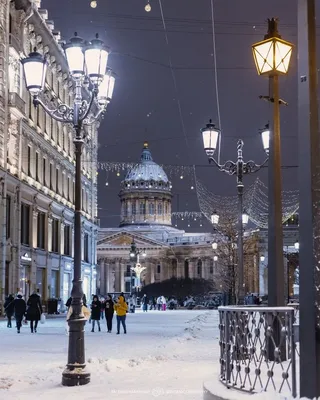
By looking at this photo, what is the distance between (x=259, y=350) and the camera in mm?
8031

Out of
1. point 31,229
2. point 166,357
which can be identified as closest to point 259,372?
point 166,357

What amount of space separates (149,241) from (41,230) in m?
92.7

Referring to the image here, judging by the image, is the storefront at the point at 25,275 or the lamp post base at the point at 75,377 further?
the storefront at the point at 25,275

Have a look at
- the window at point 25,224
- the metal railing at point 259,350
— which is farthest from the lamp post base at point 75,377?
the window at point 25,224

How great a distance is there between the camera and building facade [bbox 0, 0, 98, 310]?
41281 millimetres

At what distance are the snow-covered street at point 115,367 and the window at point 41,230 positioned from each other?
83.5 ft

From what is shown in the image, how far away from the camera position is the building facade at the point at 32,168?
4128 cm

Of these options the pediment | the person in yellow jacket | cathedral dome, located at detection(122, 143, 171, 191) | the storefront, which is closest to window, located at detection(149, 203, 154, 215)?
cathedral dome, located at detection(122, 143, 171, 191)

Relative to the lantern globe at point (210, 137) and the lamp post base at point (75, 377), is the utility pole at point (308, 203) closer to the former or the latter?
the lamp post base at point (75, 377)

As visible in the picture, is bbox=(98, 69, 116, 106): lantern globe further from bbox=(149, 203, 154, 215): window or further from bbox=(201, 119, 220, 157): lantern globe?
bbox=(149, 203, 154, 215): window

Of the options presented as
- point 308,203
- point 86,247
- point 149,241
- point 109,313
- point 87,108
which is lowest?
point 109,313

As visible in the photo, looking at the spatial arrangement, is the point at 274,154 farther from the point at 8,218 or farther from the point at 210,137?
the point at 8,218

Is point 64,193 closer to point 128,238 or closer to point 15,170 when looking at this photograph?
point 15,170

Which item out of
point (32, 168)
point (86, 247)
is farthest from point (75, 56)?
point (86, 247)
